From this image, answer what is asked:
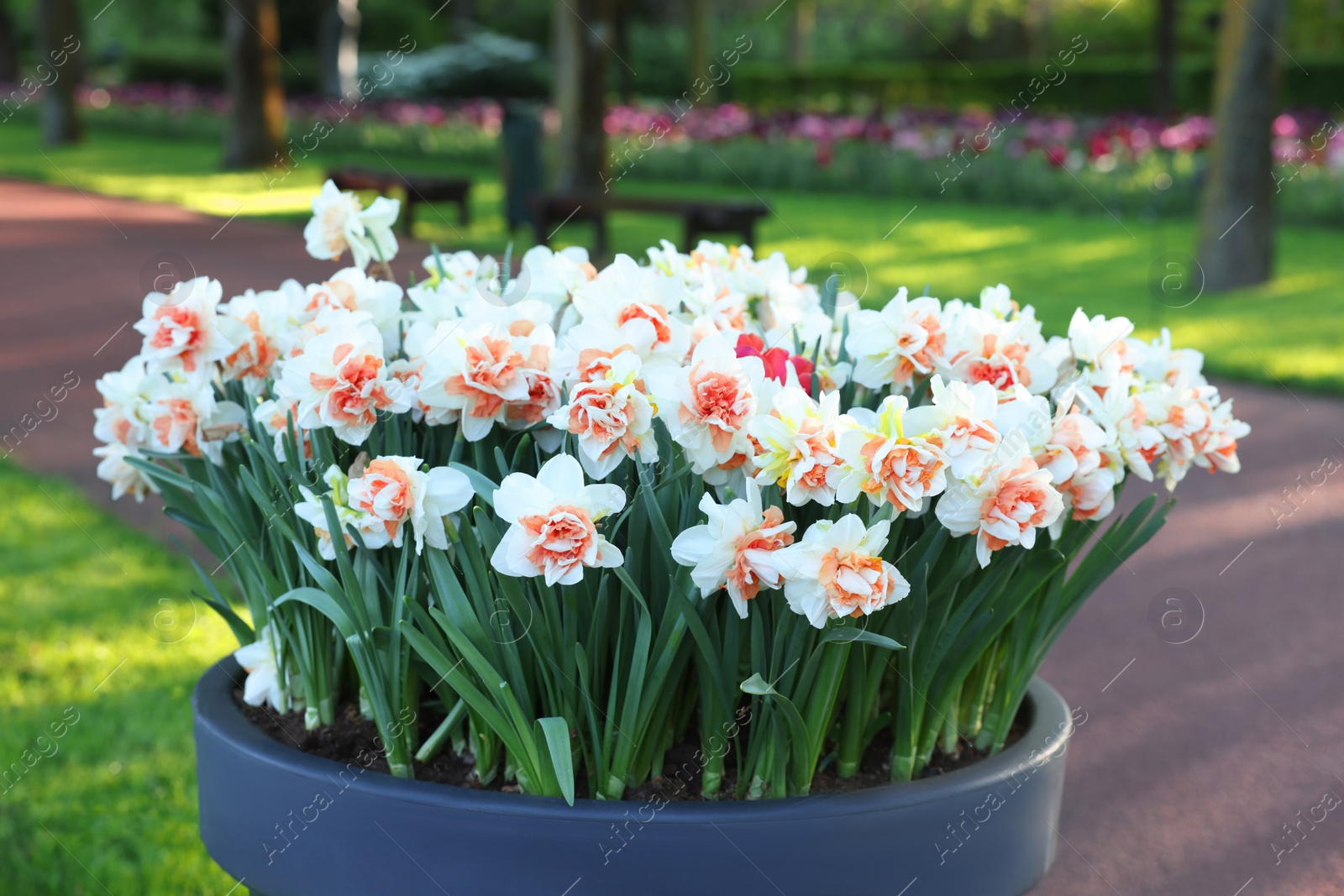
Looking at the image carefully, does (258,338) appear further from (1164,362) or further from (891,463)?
(1164,362)

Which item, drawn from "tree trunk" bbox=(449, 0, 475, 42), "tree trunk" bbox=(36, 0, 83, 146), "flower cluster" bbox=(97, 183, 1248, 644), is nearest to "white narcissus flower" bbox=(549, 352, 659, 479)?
"flower cluster" bbox=(97, 183, 1248, 644)

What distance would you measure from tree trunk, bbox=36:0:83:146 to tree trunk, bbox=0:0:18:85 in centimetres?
1327

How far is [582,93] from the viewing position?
11.8m

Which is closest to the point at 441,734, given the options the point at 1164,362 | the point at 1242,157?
the point at 1164,362

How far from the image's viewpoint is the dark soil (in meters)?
1.59

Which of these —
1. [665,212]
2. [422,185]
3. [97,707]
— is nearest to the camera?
[97,707]

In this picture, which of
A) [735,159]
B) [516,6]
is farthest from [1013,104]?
[516,6]

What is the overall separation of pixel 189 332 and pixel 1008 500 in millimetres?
1065

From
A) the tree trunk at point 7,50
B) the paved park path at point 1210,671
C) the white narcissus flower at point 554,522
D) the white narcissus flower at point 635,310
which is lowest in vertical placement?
the tree trunk at point 7,50

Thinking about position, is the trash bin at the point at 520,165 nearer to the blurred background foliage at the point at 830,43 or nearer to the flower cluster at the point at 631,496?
the blurred background foliage at the point at 830,43

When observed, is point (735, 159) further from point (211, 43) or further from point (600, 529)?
point (211, 43)

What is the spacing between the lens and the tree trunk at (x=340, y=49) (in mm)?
19391

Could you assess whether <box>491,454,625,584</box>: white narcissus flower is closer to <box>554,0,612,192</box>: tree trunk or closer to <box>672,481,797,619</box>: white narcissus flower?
<box>672,481,797,619</box>: white narcissus flower

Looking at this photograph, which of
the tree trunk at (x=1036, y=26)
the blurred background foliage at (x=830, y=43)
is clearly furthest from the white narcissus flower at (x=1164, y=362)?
the tree trunk at (x=1036, y=26)
